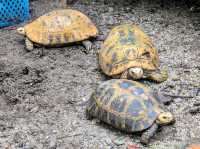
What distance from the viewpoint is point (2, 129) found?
4.39m

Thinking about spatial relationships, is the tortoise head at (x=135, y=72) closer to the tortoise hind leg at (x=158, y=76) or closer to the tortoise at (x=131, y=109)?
the tortoise hind leg at (x=158, y=76)

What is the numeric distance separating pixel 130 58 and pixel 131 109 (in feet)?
2.87

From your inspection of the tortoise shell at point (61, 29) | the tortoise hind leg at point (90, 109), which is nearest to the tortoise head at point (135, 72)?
the tortoise hind leg at point (90, 109)

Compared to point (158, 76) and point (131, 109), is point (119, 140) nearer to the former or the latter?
point (131, 109)

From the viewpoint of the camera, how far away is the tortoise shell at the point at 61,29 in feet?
18.7

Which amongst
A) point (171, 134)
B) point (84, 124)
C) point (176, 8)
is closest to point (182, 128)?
point (171, 134)

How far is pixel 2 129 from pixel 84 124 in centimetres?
70

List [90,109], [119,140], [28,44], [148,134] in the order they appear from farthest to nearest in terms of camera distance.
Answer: [28,44] → [90,109] → [119,140] → [148,134]

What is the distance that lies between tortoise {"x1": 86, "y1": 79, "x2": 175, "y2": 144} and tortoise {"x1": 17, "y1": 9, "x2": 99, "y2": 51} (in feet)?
5.03

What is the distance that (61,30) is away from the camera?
225 inches

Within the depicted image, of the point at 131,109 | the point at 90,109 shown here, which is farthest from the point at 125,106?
the point at 90,109

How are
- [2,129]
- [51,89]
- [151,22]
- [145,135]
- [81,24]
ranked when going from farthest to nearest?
[151,22]
[81,24]
[51,89]
[2,129]
[145,135]

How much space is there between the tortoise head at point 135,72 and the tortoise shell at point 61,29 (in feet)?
3.78

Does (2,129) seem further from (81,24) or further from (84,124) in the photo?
(81,24)
